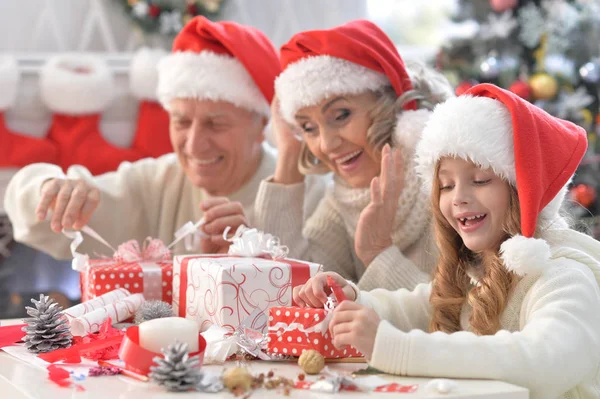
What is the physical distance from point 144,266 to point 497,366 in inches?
34.7

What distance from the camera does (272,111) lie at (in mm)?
2307

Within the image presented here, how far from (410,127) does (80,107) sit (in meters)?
1.90

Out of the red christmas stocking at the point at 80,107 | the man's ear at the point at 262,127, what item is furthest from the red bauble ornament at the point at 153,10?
the man's ear at the point at 262,127

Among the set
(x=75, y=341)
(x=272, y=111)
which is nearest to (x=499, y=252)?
(x=75, y=341)

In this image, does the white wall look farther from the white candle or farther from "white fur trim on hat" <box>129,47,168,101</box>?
the white candle

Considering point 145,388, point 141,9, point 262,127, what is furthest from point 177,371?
point 141,9

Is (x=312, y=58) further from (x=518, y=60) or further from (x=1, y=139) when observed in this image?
(x=518, y=60)

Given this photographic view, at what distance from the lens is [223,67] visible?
2.36 m

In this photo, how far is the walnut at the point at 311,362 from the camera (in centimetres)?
121

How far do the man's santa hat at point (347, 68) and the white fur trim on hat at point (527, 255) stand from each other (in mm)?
642

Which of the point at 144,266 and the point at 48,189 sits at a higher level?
the point at 48,189

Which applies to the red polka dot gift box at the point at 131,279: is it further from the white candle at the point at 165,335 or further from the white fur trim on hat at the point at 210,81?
the white fur trim on hat at the point at 210,81

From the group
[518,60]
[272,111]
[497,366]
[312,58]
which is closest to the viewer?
[497,366]

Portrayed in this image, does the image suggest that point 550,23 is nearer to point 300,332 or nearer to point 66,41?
point 66,41
